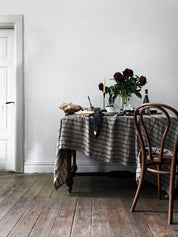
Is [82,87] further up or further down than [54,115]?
further up

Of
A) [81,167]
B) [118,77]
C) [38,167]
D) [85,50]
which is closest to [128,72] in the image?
[118,77]

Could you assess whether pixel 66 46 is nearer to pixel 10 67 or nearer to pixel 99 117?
pixel 10 67

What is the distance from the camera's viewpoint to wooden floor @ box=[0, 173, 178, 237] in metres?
1.73

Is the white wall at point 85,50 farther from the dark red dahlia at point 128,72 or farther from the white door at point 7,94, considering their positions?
the dark red dahlia at point 128,72

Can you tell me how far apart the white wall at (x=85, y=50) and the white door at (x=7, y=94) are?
0.25 metres

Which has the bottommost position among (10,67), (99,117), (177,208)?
(177,208)

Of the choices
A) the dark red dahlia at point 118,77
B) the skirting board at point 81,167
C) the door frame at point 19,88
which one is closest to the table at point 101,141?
the dark red dahlia at point 118,77

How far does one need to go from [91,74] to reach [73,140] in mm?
1316

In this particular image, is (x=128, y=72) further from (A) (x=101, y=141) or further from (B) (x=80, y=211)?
(B) (x=80, y=211)

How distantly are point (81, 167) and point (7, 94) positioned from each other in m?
1.42

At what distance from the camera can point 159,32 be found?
3545 millimetres

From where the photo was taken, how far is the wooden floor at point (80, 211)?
1.73m

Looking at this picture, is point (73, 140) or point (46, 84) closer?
point (73, 140)

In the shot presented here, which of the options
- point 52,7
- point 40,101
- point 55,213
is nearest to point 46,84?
point 40,101
